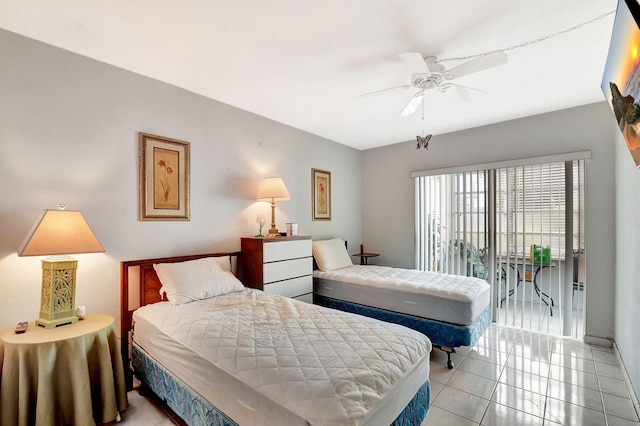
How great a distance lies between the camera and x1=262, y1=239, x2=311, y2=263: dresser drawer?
9.71ft

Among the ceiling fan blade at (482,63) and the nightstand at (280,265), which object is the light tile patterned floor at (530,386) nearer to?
the nightstand at (280,265)

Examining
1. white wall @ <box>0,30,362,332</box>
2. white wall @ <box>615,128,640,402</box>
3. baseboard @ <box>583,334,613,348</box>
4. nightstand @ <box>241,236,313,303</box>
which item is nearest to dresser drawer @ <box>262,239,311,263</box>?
nightstand @ <box>241,236,313,303</box>

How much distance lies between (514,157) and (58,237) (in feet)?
14.7

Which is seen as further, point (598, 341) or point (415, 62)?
point (598, 341)

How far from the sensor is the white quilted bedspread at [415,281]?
2.72 metres

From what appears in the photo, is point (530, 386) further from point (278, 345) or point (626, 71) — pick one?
point (626, 71)

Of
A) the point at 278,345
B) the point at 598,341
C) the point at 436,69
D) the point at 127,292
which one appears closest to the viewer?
the point at 278,345

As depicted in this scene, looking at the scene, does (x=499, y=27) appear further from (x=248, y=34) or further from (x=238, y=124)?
(x=238, y=124)

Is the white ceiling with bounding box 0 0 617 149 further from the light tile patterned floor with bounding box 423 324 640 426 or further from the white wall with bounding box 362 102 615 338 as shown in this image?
the light tile patterned floor with bounding box 423 324 640 426

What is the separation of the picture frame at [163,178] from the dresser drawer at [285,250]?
0.86 m

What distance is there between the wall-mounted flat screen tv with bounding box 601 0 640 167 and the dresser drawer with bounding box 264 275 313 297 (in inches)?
110

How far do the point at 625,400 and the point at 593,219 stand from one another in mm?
1759

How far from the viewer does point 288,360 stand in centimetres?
137

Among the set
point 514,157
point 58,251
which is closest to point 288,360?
point 58,251
